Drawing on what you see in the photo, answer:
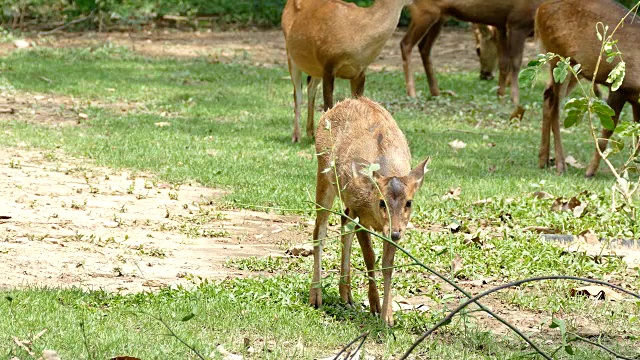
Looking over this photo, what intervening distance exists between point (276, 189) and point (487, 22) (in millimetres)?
7012

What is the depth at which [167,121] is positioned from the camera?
485 inches

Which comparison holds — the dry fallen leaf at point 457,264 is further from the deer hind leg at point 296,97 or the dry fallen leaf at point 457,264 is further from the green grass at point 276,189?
the deer hind leg at point 296,97

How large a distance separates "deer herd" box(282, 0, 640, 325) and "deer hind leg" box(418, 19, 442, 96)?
0.05ft

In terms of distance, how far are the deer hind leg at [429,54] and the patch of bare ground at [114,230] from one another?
21.9ft

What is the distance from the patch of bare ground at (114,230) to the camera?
6434mm

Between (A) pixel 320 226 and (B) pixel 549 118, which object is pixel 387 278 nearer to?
(A) pixel 320 226

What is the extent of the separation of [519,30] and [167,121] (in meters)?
5.34

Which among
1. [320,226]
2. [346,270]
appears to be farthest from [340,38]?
[346,270]

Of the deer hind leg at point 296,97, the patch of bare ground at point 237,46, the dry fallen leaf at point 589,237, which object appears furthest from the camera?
the patch of bare ground at point 237,46

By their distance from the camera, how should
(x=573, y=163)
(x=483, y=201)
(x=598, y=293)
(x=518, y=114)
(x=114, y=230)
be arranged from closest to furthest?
(x=598, y=293), (x=114, y=230), (x=483, y=201), (x=573, y=163), (x=518, y=114)

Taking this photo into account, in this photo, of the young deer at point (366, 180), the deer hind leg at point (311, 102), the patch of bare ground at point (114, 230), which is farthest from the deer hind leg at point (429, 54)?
the young deer at point (366, 180)

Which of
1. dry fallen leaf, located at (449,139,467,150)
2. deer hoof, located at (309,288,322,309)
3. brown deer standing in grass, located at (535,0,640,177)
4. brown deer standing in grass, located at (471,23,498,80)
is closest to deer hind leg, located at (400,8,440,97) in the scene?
brown deer standing in grass, located at (471,23,498,80)

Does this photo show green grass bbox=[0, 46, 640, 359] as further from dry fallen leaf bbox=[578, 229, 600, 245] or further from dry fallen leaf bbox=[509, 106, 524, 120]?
dry fallen leaf bbox=[578, 229, 600, 245]

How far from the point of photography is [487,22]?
1494cm
